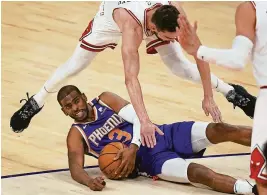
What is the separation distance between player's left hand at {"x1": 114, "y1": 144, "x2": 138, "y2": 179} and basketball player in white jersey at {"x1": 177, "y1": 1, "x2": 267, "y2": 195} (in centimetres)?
128

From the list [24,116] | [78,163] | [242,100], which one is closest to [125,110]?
[78,163]

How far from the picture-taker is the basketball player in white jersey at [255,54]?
4434 mm

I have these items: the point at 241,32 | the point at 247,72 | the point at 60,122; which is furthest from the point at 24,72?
the point at 241,32

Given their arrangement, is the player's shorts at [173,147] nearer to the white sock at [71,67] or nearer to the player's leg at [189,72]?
the player's leg at [189,72]

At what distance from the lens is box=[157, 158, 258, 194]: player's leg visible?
546 cm

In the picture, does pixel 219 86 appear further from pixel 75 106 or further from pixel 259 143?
pixel 259 143

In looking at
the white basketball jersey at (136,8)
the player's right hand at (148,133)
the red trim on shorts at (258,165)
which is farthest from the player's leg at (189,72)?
the red trim on shorts at (258,165)

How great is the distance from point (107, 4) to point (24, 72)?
7.81 ft

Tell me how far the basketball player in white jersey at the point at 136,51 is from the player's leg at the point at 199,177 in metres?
0.38

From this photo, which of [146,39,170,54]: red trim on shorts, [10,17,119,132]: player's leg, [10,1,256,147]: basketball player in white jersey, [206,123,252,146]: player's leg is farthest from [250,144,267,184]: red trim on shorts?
[10,17,119,132]: player's leg

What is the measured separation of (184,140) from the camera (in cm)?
591

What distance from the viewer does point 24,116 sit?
6754 millimetres

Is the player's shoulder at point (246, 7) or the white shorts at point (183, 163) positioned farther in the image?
the white shorts at point (183, 163)

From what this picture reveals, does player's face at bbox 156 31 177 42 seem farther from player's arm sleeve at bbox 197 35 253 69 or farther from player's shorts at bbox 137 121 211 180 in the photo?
player's arm sleeve at bbox 197 35 253 69
